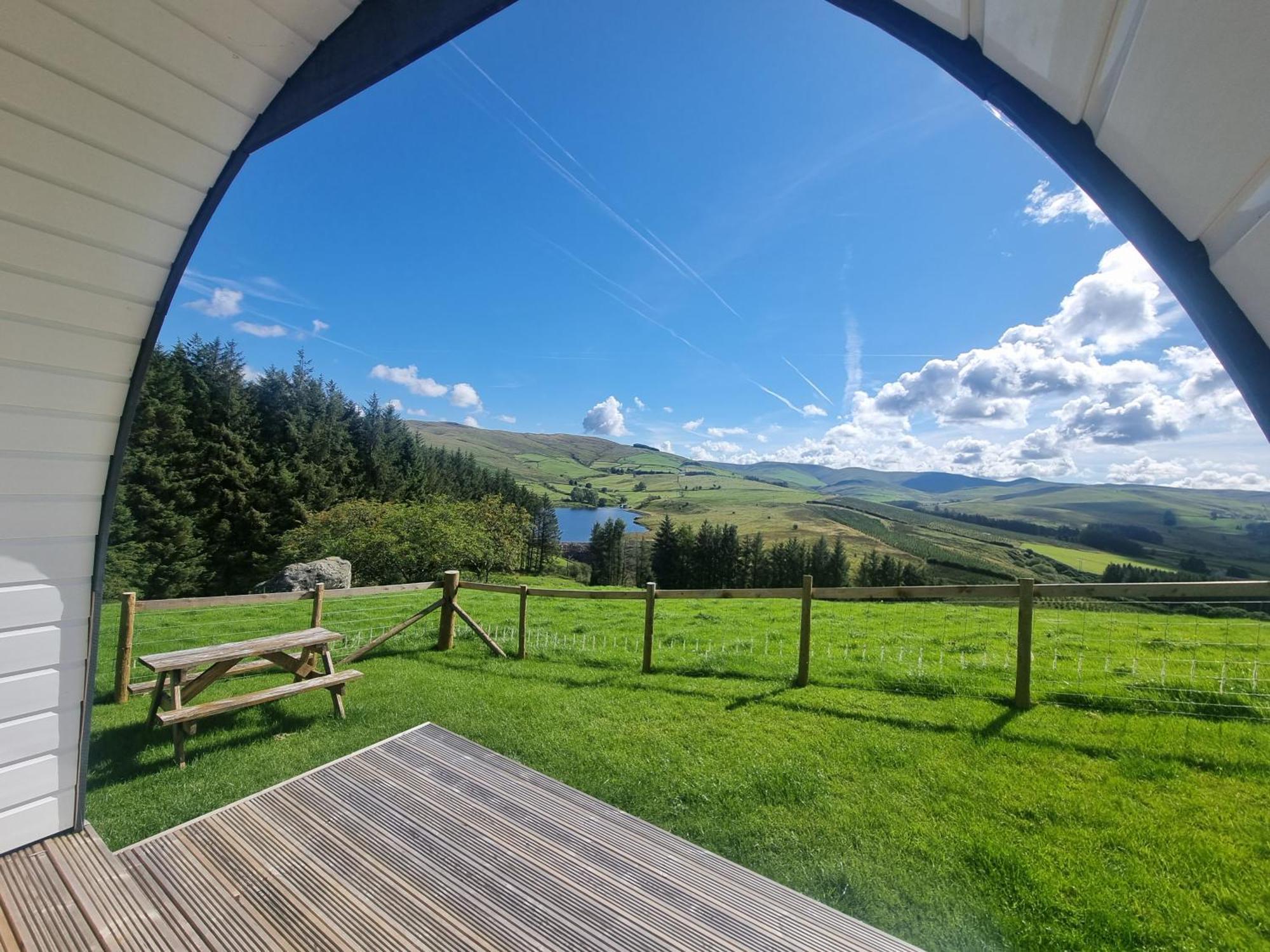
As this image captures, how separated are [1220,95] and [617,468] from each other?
10057cm

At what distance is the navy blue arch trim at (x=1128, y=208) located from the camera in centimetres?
51

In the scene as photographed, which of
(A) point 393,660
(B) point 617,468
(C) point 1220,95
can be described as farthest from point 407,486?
(B) point 617,468

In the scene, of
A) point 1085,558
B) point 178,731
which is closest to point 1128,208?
point 178,731

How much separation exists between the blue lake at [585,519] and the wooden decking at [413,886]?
40.4 m

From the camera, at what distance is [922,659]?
16.9 feet

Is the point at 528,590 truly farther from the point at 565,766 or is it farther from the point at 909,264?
the point at 909,264

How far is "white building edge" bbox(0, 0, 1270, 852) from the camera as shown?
0.45m

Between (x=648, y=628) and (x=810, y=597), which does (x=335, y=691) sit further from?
(x=810, y=597)

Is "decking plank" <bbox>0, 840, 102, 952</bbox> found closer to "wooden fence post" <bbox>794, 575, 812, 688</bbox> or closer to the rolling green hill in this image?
the rolling green hill

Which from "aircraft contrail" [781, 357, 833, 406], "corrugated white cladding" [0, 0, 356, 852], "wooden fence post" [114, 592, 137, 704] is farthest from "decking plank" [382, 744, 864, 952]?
"aircraft contrail" [781, 357, 833, 406]

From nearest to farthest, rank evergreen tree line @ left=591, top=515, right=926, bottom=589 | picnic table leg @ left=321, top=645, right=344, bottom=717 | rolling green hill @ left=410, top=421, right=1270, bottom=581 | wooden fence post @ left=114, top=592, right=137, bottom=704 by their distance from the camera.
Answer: rolling green hill @ left=410, top=421, right=1270, bottom=581 → picnic table leg @ left=321, top=645, right=344, bottom=717 → wooden fence post @ left=114, top=592, right=137, bottom=704 → evergreen tree line @ left=591, top=515, right=926, bottom=589

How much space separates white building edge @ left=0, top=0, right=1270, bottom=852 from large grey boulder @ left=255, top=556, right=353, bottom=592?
10.1m

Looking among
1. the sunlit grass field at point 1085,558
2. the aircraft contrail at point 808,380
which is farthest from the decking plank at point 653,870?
the aircraft contrail at point 808,380

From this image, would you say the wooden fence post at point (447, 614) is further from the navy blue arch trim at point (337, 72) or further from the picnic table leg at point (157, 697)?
the navy blue arch trim at point (337, 72)
